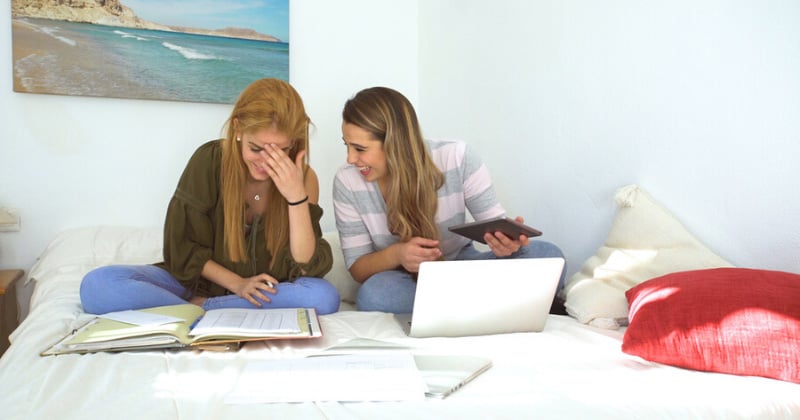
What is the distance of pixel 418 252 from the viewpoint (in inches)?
75.8

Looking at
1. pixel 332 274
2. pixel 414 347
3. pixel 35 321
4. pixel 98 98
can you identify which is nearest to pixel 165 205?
pixel 98 98

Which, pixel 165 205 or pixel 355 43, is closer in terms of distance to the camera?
pixel 165 205

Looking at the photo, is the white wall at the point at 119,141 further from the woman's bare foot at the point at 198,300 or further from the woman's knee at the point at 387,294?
the woman's knee at the point at 387,294

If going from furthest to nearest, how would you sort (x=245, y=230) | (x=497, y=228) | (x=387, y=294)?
(x=245, y=230), (x=387, y=294), (x=497, y=228)

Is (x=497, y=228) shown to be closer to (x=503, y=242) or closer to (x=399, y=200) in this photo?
(x=503, y=242)

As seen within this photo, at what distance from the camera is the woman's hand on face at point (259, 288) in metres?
1.88

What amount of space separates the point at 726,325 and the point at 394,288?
916 millimetres

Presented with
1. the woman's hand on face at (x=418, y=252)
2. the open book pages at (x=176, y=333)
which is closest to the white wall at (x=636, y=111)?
the woman's hand on face at (x=418, y=252)

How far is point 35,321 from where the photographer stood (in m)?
1.71

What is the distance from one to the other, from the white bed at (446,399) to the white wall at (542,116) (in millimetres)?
562

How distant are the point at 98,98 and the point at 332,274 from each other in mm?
1245

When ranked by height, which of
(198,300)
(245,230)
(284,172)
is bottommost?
(198,300)

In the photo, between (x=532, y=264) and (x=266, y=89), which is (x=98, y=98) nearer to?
(x=266, y=89)

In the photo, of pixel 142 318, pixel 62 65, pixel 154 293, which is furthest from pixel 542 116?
pixel 62 65
